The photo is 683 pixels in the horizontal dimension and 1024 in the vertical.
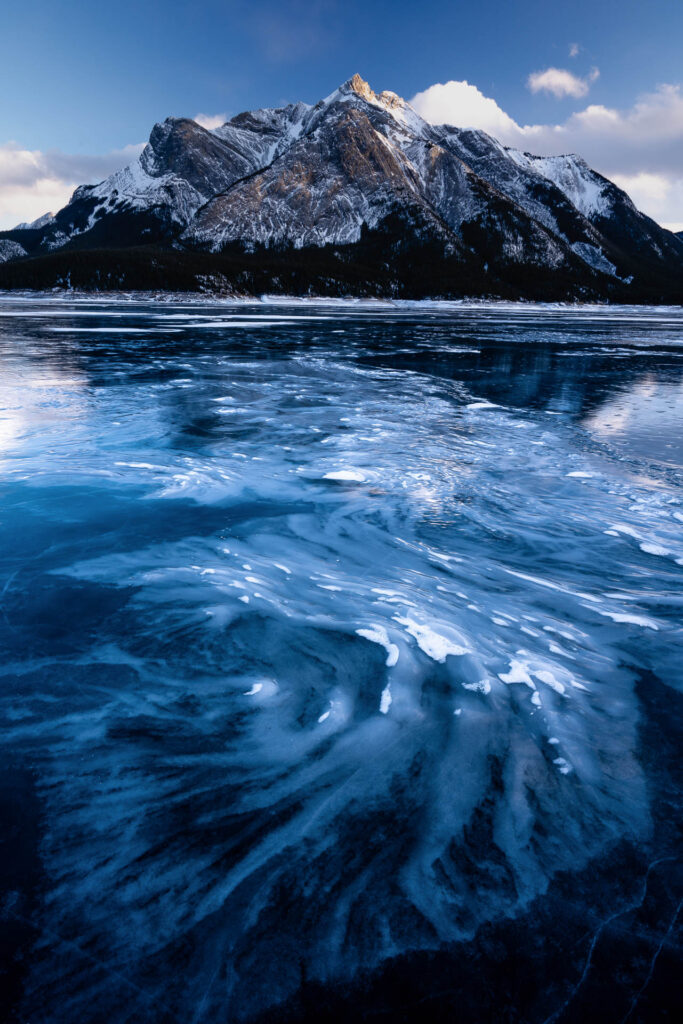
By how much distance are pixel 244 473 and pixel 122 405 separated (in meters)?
6.11

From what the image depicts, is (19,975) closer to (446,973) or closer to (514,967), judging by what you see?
(446,973)

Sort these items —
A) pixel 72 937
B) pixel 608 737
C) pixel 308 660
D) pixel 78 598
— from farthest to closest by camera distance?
1. pixel 78 598
2. pixel 308 660
3. pixel 608 737
4. pixel 72 937

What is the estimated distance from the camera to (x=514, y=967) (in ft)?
6.39

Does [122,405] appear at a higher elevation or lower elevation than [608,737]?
higher

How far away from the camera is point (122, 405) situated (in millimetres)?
12078

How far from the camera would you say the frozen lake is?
1.94 m

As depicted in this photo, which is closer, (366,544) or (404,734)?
(404,734)

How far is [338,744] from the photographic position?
9.70 feet

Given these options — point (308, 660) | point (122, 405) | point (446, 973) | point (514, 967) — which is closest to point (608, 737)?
point (514, 967)

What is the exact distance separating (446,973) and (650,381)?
1974cm

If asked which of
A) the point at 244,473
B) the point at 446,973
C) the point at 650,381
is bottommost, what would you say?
the point at 446,973

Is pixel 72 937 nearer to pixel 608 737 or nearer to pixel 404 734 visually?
pixel 404 734

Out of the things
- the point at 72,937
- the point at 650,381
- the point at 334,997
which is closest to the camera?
the point at 334,997

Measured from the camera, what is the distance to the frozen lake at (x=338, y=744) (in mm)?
1943
